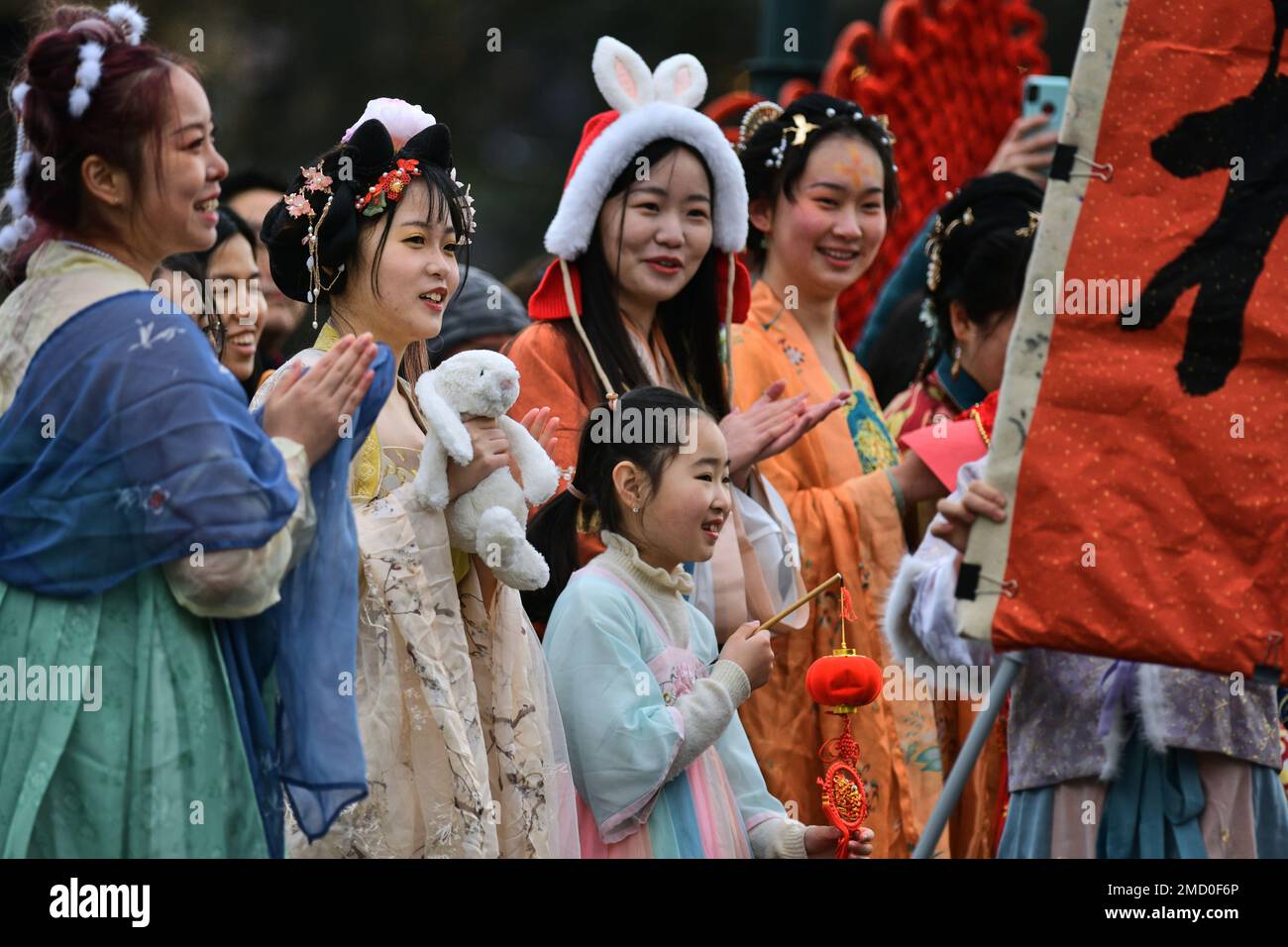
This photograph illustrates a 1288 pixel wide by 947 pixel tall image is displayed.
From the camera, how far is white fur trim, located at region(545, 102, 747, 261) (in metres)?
4.66

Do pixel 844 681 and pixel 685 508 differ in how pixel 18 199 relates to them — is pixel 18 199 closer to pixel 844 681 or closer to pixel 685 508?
pixel 685 508

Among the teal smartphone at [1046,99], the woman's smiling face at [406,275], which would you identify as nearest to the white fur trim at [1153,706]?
the woman's smiling face at [406,275]

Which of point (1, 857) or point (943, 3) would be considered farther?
point (943, 3)

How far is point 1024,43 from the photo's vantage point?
816 cm

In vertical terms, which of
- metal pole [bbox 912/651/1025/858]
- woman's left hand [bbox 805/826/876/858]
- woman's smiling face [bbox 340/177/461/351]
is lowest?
woman's left hand [bbox 805/826/876/858]

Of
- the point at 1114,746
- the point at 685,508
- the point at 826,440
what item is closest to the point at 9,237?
the point at 685,508

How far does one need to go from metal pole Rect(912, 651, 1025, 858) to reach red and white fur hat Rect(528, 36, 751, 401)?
119 cm

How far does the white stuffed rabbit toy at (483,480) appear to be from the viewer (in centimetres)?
343

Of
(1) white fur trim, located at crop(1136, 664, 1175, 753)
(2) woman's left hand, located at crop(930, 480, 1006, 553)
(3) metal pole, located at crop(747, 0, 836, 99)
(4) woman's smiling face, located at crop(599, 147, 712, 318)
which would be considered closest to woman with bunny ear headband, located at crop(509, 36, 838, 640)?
(4) woman's smiling face, located at crop(599, 147, 712, 318)

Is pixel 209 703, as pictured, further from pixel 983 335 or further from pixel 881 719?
pixel 983 335

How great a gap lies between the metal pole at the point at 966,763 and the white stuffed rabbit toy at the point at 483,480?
82cm

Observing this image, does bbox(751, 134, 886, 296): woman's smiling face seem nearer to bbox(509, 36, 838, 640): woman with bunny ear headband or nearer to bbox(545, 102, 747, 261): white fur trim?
bbox(509, 36, 838, 640): woman with bunny ear headband

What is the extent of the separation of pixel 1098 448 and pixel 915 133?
3918 mm
